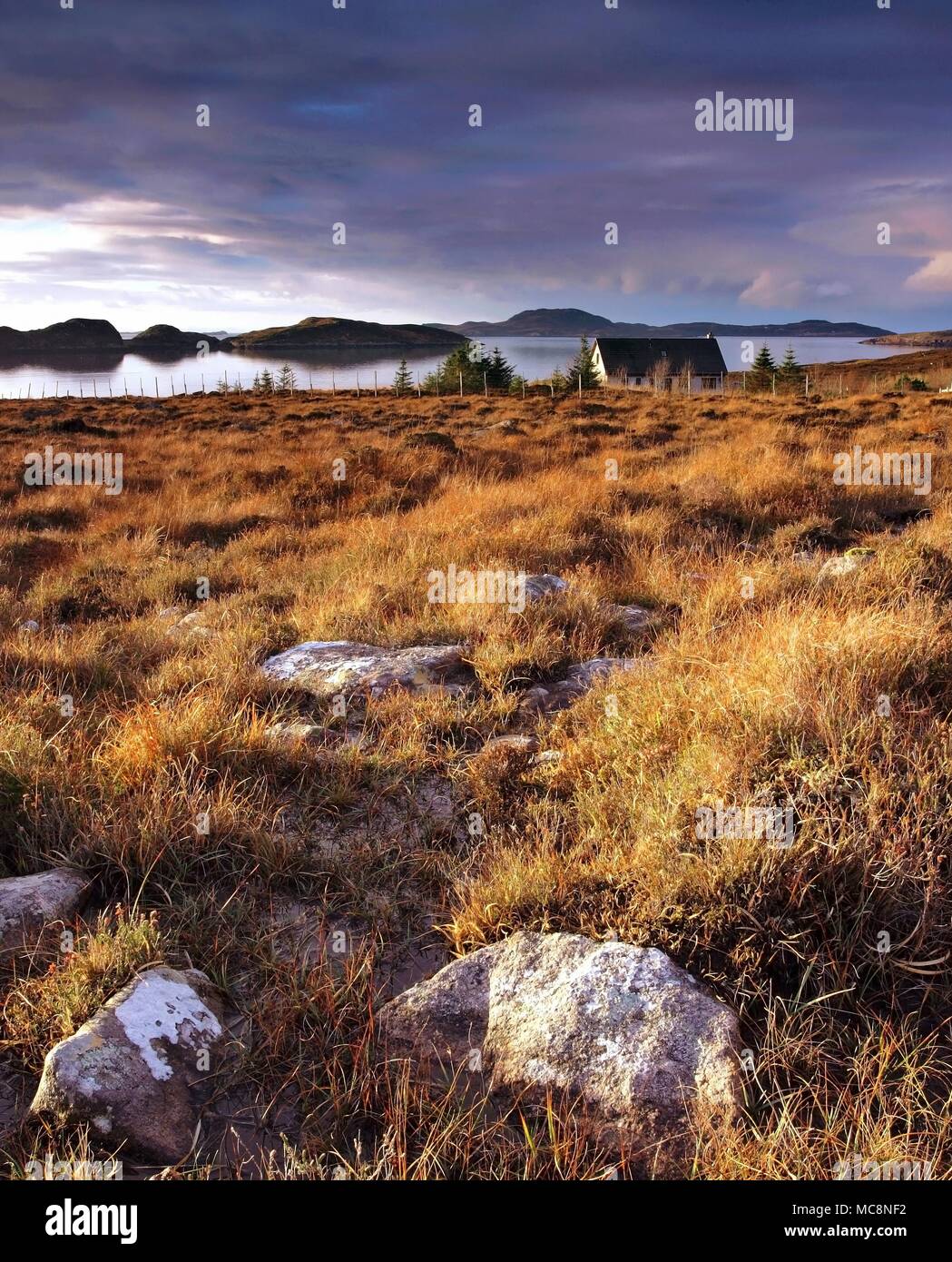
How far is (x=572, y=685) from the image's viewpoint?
15.5 feet

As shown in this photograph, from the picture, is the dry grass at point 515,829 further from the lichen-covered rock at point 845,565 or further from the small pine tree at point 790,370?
the small pine tree at point 790,370

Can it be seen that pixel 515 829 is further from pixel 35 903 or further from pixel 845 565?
pixel 845 565

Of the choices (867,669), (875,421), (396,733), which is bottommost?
(396,733)

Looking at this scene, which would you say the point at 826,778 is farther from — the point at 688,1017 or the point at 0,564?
the point at 0,564

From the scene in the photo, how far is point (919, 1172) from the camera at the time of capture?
5.91ft

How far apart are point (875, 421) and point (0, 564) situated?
20.5 metres

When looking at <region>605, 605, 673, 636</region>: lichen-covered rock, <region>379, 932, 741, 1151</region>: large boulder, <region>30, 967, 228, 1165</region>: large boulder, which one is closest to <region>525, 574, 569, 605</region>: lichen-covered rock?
<region>605, 605, 673, 636</region>: lichen-covered rock

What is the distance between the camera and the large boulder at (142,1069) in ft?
6.48

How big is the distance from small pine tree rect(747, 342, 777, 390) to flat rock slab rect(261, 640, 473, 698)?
48.2 metres

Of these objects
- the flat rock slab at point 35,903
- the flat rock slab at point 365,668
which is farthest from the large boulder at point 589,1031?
the flat rock slab at point 365,668

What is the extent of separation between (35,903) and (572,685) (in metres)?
2.98

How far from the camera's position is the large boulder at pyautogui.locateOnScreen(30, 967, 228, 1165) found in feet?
6.48

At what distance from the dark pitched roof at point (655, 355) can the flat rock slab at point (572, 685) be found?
2343 inches

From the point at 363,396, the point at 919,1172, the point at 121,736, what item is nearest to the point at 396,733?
the point at 121,736
